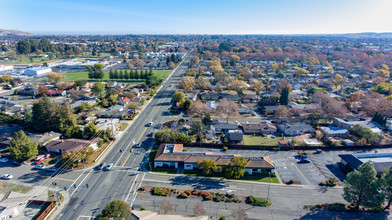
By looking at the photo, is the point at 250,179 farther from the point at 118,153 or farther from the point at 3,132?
the point at 3,132

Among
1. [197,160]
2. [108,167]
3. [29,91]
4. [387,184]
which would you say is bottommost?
[108,167]

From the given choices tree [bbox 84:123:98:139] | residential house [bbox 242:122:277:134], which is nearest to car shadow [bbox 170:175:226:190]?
residential house [bbox 242:122:277:134]

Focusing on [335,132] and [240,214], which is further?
[335,132]

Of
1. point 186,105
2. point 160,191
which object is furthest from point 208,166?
point 186,105

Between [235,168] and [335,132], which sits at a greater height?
[335,132]

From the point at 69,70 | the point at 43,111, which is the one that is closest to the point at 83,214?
the point at 43,111

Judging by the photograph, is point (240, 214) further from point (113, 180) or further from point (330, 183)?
point (113, 180)

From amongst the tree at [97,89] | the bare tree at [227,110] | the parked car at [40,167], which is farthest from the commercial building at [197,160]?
the tree at [97,89]
